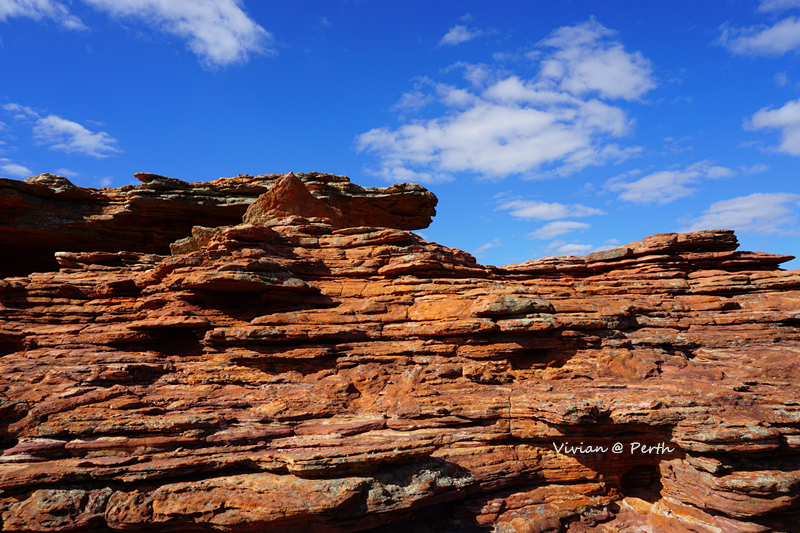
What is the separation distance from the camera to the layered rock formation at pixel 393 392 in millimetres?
12727

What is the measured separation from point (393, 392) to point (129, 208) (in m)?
26.7

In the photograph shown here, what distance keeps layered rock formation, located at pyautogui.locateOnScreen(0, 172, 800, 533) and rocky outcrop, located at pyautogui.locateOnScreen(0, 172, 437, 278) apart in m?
10.1

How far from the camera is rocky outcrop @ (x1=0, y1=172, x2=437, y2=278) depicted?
93.9 feet

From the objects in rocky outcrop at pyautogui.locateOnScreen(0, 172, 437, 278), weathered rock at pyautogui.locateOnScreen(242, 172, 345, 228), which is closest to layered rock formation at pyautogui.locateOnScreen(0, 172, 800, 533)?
weathered rock at pyautogui.locateOnScreen(242, 172, 345, 228)

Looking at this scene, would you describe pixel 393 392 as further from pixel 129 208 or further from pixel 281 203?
pixel 129 208

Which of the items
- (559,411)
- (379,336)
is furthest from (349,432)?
(559,411)

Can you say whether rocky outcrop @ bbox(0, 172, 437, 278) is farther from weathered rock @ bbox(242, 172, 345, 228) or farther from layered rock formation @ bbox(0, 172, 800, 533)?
layered rock formation @ bbox(0, 172, 800, 533)

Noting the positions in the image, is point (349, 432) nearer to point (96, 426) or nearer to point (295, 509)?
point (295, 509)

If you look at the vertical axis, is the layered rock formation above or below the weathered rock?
below

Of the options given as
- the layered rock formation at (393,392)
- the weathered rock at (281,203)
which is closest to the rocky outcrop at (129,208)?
the weathered rock at (281,203)

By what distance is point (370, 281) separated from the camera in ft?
66.8

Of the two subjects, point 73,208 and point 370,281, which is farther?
point 73,208

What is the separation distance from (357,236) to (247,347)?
322 inches

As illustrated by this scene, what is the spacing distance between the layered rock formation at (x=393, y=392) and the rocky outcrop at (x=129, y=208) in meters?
10.1
